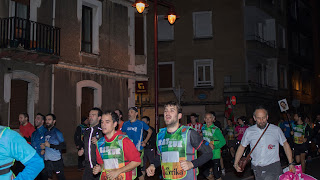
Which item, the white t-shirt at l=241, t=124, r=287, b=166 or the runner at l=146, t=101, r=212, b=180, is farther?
the white t-shirt at l=241, t=124, r=287, b=166

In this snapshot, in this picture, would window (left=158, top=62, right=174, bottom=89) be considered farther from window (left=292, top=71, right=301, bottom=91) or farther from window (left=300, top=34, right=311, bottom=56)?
window (left=300, top=34, right=311, bottom=56)

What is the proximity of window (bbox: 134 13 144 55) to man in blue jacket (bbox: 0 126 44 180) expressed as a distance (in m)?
19.4

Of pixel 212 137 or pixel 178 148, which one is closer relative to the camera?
pixel 178 148

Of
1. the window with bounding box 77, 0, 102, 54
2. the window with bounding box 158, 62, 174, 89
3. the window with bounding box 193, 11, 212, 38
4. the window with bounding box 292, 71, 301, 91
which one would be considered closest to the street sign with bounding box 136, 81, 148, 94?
the window with bounding box 77, 0, 102, 54

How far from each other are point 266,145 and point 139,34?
17089mm

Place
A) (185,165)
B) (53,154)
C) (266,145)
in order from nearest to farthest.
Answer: (185,165) → (266,145) → (53,154)

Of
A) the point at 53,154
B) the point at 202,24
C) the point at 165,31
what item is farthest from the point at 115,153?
the point at 165,31

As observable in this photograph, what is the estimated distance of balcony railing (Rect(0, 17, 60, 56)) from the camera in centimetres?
1502

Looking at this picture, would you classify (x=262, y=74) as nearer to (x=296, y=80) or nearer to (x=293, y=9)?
(x=296, y=80)

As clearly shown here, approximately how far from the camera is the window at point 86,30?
1917cm

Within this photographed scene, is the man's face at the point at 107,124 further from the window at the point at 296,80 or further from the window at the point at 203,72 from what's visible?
the window at the point at 296,80

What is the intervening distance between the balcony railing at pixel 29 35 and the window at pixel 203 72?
1330 centimetres

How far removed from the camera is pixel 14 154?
393 centimetres

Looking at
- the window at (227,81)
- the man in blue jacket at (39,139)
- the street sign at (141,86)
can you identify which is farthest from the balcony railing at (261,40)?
the man in blue jacket at (39,139)
